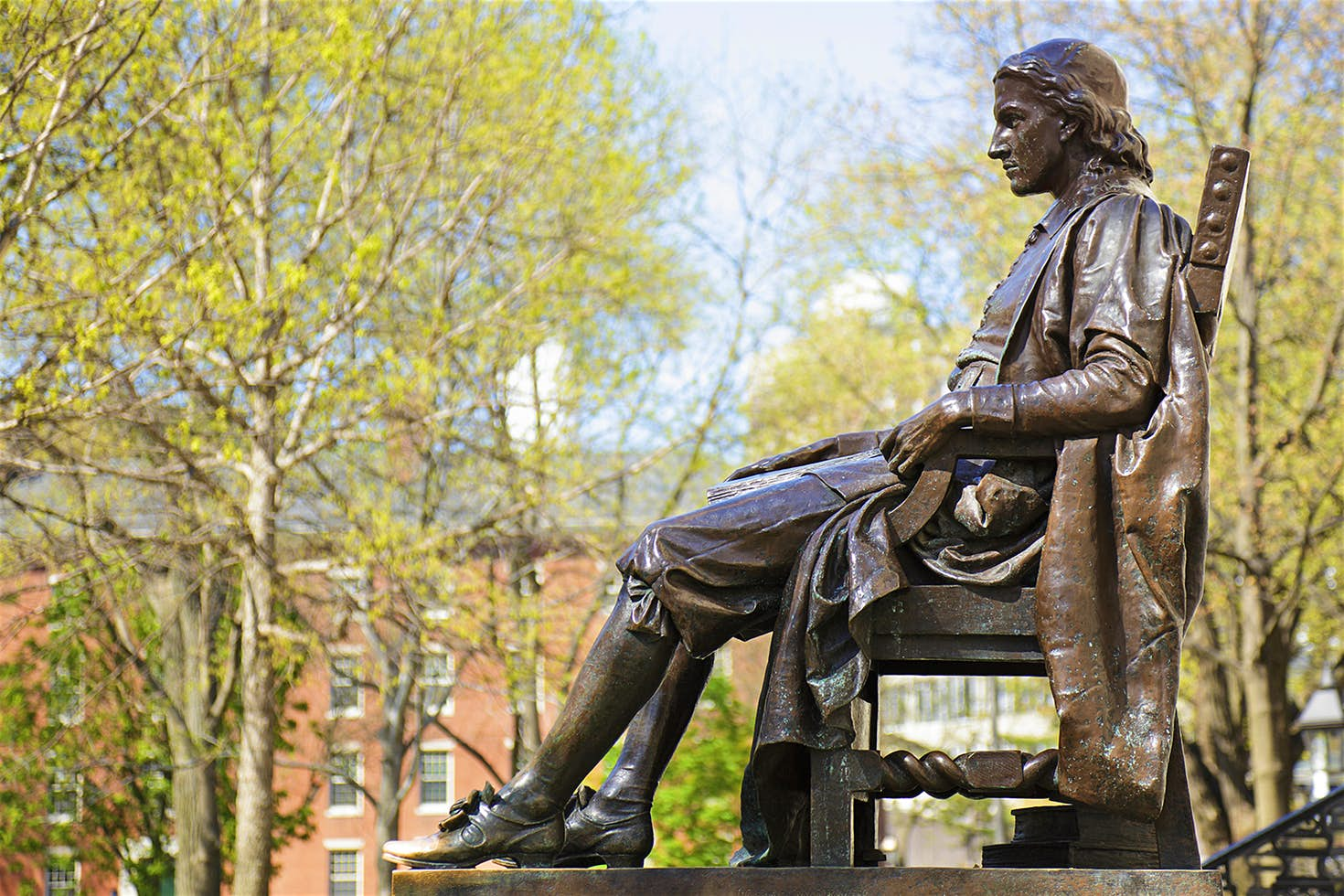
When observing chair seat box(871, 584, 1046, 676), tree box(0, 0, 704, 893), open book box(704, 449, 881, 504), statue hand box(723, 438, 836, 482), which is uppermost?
tree box(0, 0, 704, 893)

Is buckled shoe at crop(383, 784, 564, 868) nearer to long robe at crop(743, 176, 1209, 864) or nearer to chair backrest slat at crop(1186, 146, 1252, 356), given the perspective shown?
long robe at crop(743, 176, 1209, 864)

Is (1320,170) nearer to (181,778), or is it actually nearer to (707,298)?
(707,298)

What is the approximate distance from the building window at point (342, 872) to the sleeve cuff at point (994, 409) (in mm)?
34367

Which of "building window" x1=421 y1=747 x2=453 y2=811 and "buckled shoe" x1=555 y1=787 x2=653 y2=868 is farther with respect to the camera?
"building window" x1=421 y1=747 x2=453 y2=811

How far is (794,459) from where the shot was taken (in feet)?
14.9

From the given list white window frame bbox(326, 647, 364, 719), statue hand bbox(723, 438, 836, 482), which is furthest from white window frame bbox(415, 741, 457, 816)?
statue hand bbox(723, 438, 836, 482)

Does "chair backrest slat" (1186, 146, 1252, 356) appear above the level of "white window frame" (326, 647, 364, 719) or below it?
above

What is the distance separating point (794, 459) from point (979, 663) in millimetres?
829

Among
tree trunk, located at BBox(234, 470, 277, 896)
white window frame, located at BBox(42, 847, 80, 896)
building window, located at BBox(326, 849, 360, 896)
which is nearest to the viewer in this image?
tree trunk, located at BBox(234, 470, 277, 896)

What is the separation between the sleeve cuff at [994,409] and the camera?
3.89m

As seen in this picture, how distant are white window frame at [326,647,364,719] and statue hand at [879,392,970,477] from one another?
11.3 m

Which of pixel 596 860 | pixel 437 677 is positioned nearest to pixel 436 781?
pixel 437 677

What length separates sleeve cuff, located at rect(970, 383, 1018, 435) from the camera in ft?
12.8

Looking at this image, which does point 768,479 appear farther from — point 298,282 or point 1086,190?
point 298,282
